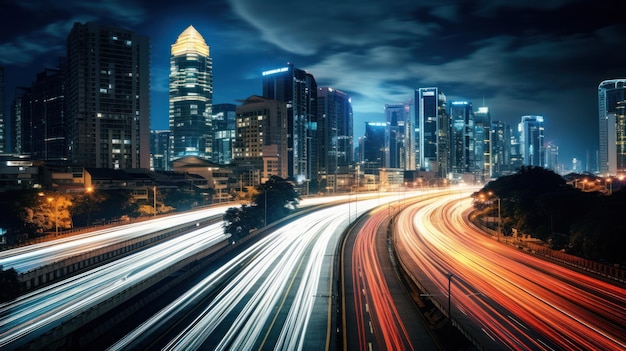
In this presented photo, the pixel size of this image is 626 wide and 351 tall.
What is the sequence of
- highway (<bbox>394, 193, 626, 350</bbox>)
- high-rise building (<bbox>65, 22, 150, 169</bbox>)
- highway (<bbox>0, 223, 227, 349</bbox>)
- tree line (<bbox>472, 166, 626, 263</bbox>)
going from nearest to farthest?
1. highway (<bbox>394, 193, 626, 350</bbox>)
2. highway (<bbox>0, 223, 227, 349</bbox>)
3. tree line (<bbox>472, 166, 626, 263</bbox>)
4. high-rise building (<bbox>65, 22, 150, 169</bbox>)

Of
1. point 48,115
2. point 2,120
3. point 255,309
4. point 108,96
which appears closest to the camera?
point 255,309

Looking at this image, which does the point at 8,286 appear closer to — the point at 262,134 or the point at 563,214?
the point at 563,214

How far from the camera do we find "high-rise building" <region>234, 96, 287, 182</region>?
162m

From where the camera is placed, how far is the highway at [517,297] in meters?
24.6

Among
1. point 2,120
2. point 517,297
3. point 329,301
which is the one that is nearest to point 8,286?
point 329,301

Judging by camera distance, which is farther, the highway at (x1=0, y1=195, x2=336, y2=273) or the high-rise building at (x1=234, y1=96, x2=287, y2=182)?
the high-rise building at (x1=234, y1=96, x2=287, y2=182)

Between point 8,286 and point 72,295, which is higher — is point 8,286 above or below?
above

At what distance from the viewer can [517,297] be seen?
31.7 metres

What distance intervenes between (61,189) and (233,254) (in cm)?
4771

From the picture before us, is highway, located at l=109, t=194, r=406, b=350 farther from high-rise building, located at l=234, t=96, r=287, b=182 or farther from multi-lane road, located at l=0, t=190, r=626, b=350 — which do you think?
high-rise building, located at l=234, t=96, r=287, b=182

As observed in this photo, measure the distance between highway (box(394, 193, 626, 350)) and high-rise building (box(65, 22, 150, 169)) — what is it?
98.7 metres

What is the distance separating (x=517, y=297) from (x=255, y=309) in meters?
19.1

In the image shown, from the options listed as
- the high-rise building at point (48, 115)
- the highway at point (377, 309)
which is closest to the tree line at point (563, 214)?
the highway at point (377, 309)

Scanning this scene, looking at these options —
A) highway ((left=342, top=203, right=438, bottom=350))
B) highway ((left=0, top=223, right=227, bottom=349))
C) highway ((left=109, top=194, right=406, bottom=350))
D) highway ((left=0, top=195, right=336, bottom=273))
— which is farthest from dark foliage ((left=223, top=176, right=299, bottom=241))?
highway ((left=342, top=203, right=438, bottom=350))
